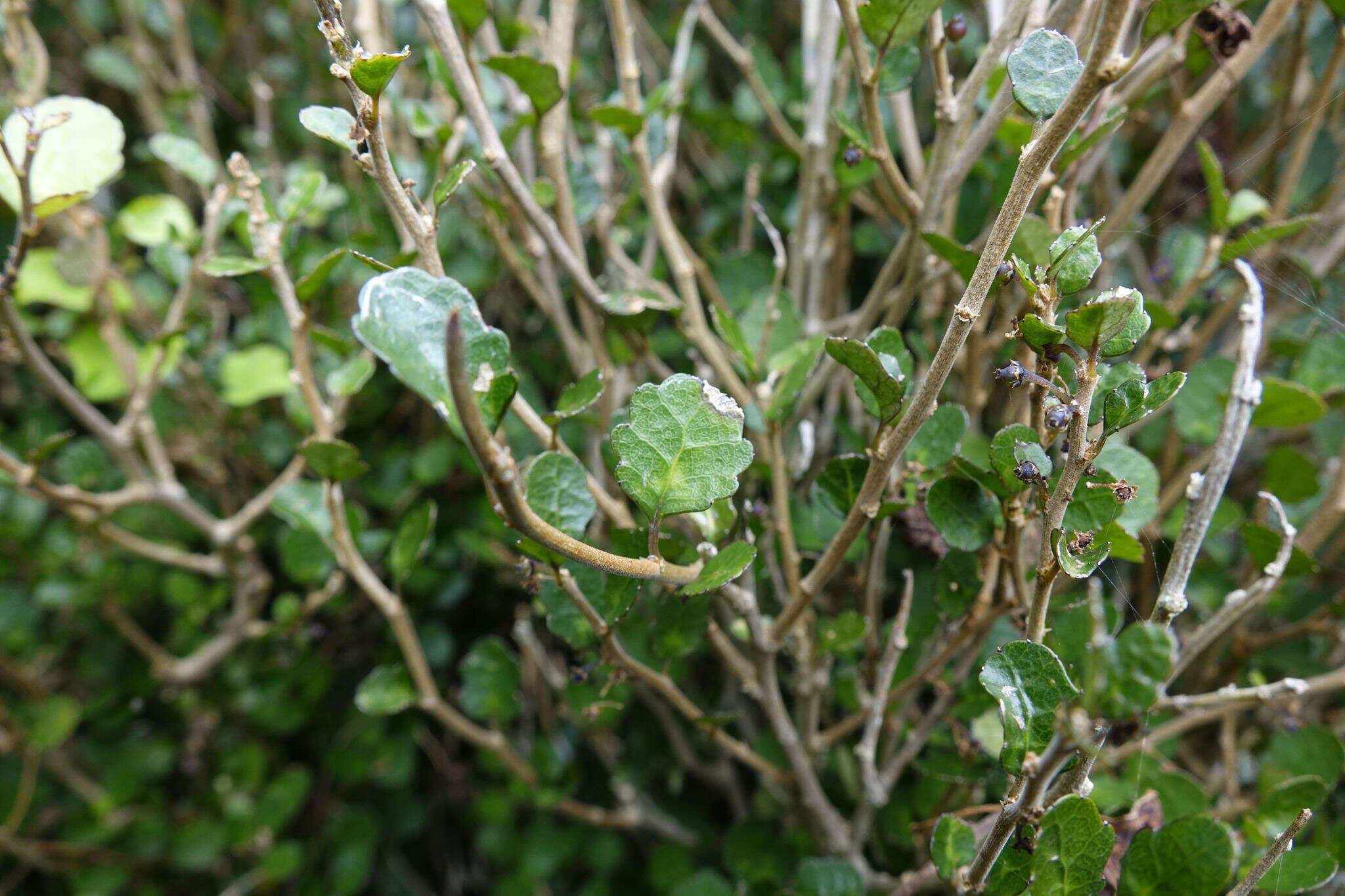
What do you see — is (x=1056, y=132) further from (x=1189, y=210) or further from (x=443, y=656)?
(x=443, y=656)

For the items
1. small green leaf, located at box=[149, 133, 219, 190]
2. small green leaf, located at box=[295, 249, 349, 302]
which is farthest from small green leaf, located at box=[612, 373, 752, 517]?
small green leaf, located at box=[149, 133, 219, 190]

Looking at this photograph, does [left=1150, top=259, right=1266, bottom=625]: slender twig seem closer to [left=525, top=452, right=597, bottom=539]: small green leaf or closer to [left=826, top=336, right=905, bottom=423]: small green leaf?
[left=826, top=336, right=905, bottom=423]: small green leaf

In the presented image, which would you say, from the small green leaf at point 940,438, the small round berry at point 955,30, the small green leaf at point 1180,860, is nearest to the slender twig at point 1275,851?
the small green leaf at point 1180,860

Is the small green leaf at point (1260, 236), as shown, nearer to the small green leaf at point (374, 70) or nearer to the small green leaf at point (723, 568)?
the small green leaf at point (723, 568)

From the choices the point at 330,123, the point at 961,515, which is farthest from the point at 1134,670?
the point at 330,123

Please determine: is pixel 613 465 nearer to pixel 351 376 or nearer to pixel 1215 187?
pixel 351 376

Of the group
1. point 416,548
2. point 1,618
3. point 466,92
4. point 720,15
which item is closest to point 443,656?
point 416,548
